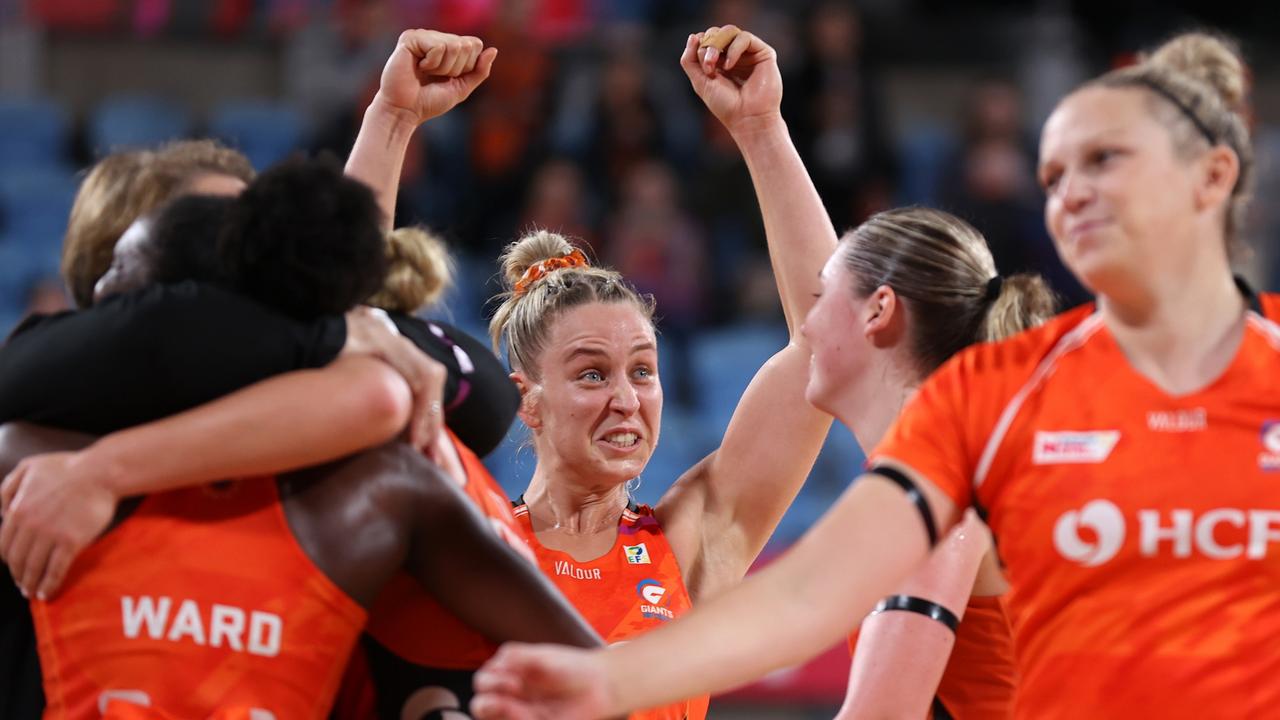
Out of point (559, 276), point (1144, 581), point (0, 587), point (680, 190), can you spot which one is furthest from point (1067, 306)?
point (0, 587)

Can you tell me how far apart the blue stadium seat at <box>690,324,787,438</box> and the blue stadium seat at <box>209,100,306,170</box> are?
9.28 ft

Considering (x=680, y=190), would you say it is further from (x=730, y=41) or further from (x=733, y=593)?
(x=733, y=593)

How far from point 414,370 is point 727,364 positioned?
6.44 m

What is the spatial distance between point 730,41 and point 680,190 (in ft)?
20.0

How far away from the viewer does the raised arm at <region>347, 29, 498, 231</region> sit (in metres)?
2.97

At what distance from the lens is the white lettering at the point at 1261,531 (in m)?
2.04

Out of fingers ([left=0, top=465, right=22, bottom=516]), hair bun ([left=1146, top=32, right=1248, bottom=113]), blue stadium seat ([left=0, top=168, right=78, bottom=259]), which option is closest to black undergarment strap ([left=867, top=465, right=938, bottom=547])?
fingers ([left=0, top=465, right=22, bottom=516])

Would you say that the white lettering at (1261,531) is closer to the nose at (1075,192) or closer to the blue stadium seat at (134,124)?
the nose at (1075,192)

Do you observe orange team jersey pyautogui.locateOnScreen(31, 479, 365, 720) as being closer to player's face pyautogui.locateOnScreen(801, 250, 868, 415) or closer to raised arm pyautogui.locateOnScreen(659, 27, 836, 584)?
player's face pyautogui.locateOnScreen(801, 250, 868, 415)

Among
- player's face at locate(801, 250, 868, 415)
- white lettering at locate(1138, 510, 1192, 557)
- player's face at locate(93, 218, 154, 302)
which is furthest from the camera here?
player's face at locate(801, 250, 868, 415)

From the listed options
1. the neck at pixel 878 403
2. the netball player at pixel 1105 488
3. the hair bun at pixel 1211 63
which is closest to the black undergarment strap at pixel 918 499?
the netball player at pixel 1105 488

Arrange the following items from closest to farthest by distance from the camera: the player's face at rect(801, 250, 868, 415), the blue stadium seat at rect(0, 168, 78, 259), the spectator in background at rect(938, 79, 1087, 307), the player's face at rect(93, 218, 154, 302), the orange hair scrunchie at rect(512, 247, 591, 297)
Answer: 1. the player's face at rect(93, 218, 154, 302)
2. the player's face at rect(801, 250, 868, 415)
3. the orange hair scrunchie at rect(512, 247, 591, 297)
4. the spectator in background at rect(938, 79, 1087, 307)
5. the blue stadium seat at rect(0, 168, 78, 259)

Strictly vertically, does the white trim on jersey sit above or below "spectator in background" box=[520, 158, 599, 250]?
above

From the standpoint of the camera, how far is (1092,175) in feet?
6.95
